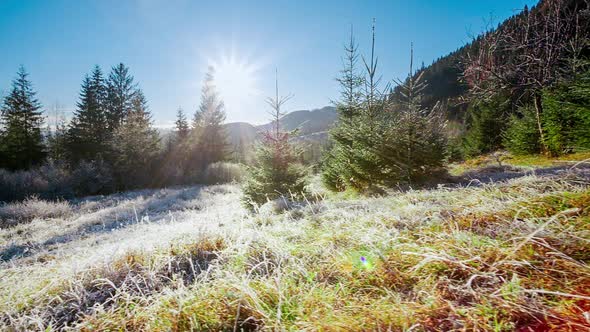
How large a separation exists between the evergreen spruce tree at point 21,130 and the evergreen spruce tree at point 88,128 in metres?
2.59

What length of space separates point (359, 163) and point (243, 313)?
7173 millimetres

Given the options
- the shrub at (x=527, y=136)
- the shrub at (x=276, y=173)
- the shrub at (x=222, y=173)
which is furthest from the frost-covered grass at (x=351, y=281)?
the shrub at (x=222, y=173)

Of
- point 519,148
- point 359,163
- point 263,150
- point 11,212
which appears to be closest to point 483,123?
point 519,148

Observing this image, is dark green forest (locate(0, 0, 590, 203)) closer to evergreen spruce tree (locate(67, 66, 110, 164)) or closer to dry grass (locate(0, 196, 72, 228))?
evergreen spruce tree (locate(67, 66, 110, 164))

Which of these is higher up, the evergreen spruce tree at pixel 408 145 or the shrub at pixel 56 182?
the evergreen spruce tree at pixel 408 145

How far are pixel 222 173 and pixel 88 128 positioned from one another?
59.2ft

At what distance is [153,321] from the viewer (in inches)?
44.8

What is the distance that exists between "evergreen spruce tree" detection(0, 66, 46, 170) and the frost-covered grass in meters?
32.8

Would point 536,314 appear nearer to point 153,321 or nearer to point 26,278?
point 153,321

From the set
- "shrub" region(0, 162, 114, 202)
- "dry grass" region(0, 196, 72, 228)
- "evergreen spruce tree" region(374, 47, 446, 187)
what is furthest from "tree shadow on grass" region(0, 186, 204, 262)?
"evergreen spruce tree" region(374, 47, 446, 187)

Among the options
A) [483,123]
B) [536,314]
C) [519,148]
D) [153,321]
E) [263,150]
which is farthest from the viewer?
[483,123]

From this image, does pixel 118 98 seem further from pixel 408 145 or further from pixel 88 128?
pixel 408 145

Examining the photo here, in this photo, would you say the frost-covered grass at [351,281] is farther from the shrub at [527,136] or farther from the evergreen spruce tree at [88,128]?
the evergreen spruce tree at [88,128]

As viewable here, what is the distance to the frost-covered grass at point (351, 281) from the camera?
1000mm
